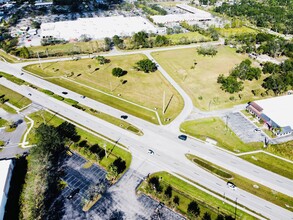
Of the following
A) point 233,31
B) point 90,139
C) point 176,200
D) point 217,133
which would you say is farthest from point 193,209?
point 233,31

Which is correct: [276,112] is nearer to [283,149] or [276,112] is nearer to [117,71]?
[283,149]

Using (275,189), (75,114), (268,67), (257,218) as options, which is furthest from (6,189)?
(268,67)

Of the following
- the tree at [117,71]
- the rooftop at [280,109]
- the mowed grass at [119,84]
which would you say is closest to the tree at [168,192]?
the mowed grass at [119,84]

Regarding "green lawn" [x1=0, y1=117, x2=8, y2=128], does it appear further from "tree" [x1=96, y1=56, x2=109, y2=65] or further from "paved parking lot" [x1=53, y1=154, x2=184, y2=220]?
"tree" [x1=96, y1=56, x2=109, y2=65]

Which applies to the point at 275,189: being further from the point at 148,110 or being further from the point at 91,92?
the point at 91,92

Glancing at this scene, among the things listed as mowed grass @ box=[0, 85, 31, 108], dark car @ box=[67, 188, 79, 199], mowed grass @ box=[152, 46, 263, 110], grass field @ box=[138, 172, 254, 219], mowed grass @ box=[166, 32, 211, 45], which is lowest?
mowed grass @ box=[166, 32, 211, 45]

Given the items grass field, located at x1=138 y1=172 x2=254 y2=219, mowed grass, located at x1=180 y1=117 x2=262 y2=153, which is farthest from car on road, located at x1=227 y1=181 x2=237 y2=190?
mowed grass, located at x1=180 y1=117 x2=262 y2=153

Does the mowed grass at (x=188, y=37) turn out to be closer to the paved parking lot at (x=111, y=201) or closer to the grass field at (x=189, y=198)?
the grass field at (x=189, y=198)
